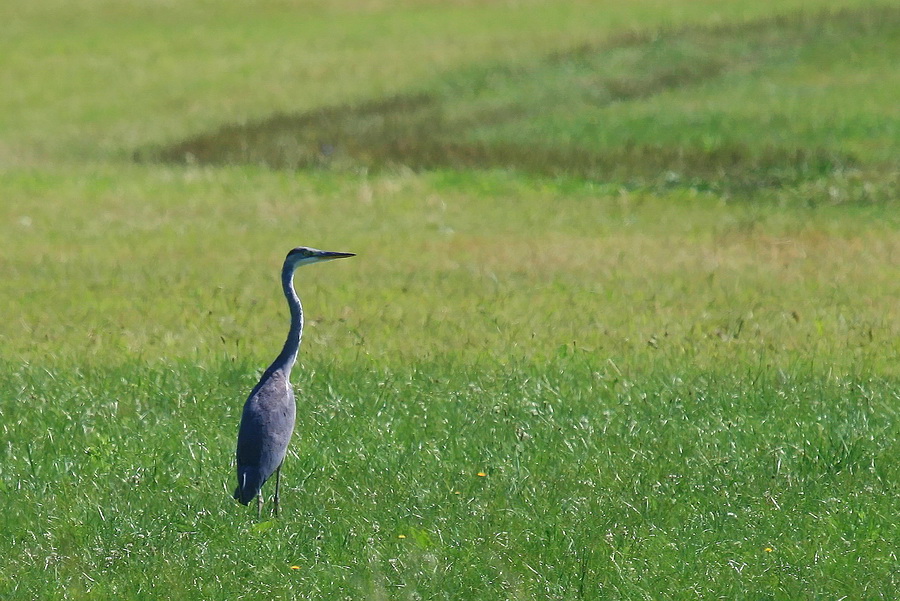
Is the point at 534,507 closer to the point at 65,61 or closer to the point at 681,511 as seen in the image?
the point at 681,511

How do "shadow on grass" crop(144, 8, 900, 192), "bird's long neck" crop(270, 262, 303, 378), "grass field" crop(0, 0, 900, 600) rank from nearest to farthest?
"grass field" crop(0, 0, 900, 600) → "bird's long neck" crop(270, 262, 303, 378) → "shadow on grass" crop(144, 8, 900, 192)

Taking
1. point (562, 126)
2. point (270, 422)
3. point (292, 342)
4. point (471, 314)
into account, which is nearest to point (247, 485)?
point (270, 422)

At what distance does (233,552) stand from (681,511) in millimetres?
2352

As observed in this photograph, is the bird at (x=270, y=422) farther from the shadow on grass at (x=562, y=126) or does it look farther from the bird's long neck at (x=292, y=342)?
the shadow on grass at (x=562, y=126)

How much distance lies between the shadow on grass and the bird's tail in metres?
14.5

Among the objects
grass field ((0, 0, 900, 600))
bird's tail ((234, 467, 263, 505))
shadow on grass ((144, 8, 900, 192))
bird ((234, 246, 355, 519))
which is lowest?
shadow on grass ((144, 8, 900, 192))

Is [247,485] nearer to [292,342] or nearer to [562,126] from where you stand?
[292,342]

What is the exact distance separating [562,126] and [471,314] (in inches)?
467

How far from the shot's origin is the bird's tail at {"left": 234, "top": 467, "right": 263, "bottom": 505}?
24.6ft

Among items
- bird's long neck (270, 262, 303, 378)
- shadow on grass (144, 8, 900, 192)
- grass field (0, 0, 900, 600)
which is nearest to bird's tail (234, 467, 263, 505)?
grass field (0, 0, 900, 600)

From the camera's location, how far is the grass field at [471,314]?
295 inches

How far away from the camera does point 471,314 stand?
530 inches

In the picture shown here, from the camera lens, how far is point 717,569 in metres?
7.16

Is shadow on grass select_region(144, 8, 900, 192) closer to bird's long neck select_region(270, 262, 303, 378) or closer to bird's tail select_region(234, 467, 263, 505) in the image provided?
bird's long neck select_region(270, 262, 303, 378)
